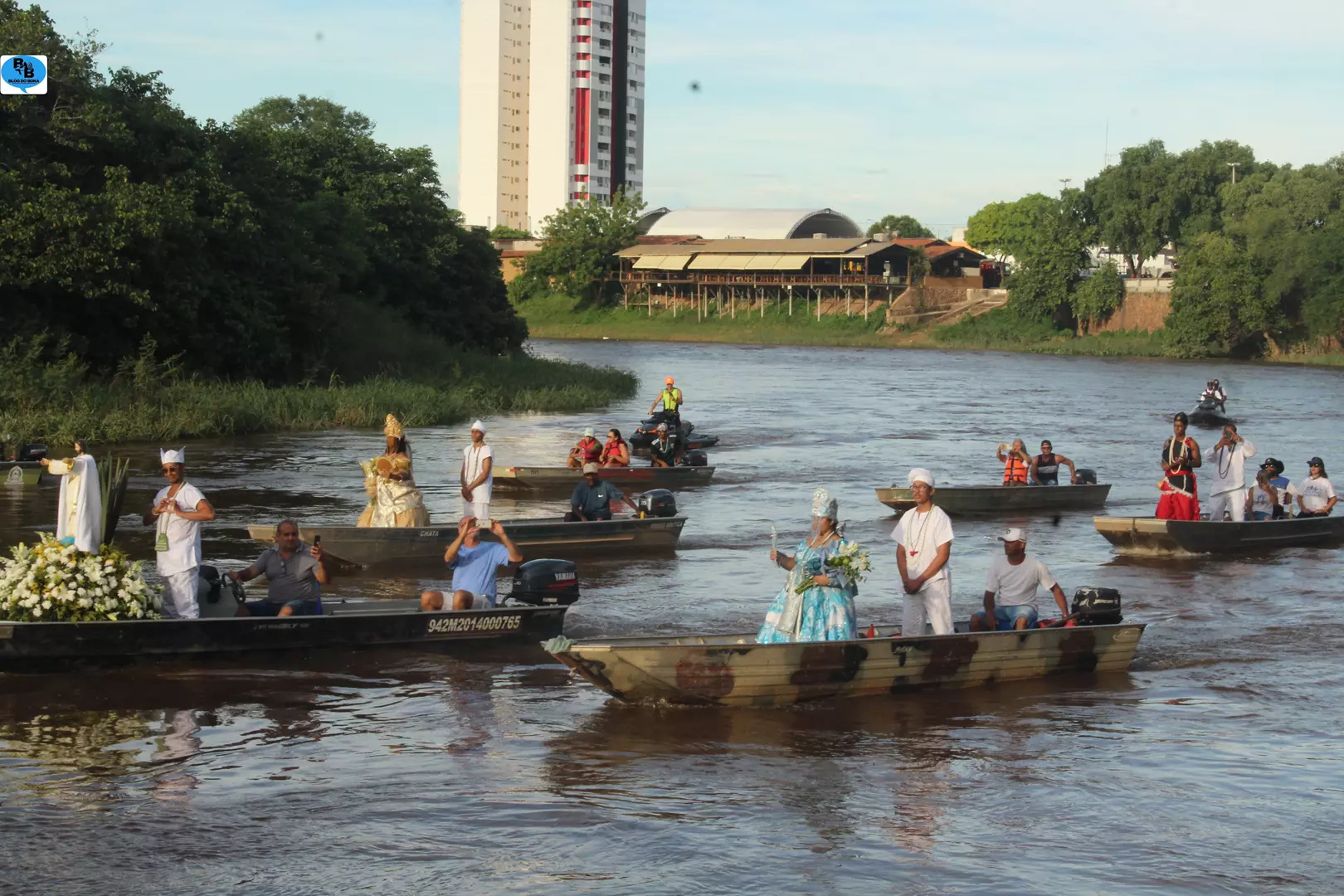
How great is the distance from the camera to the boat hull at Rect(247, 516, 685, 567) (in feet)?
57.9

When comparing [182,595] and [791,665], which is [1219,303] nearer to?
[791,665]

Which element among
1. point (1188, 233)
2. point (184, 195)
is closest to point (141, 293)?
point (184, 195)

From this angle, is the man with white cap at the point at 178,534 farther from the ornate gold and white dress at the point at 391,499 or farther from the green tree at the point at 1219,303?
the green tree at the point at 1219,303

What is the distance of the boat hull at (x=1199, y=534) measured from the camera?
20016 millimetres

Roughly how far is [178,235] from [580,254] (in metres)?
76.9

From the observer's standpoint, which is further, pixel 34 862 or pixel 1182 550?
pixel 1182 550

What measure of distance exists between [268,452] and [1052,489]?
50.9 feet

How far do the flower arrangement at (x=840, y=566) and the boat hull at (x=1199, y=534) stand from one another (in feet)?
32.6

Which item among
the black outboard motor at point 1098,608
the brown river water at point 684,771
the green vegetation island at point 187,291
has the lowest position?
the brown river water at point 684,771

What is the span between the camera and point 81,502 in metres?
12.4

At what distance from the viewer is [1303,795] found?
10406 millimetres

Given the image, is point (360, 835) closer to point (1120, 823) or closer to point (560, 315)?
point (1120, 823)

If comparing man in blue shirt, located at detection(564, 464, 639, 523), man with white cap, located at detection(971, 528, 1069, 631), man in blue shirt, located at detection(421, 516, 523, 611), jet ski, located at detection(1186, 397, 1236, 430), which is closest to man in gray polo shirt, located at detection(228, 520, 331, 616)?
man in blue shirt, located at detection(421, 516, 523, 611)

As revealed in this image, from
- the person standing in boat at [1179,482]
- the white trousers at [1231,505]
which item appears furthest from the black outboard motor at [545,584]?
the white trousers at [1231,505]
